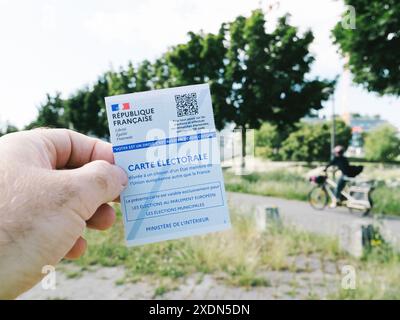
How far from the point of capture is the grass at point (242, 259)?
3.58 metres

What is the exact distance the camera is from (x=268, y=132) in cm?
1681

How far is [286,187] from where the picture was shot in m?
10.1

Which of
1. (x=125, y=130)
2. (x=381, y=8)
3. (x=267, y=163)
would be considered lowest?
(x=267, y=163)

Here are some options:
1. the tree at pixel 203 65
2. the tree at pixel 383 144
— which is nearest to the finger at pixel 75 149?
the tree at pixel 203 65

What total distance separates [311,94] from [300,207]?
8.44 meters

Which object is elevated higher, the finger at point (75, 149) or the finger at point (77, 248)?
the finger at point (75, 149)

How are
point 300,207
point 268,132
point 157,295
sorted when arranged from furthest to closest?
point 268,132, point 300,207, point 157,295

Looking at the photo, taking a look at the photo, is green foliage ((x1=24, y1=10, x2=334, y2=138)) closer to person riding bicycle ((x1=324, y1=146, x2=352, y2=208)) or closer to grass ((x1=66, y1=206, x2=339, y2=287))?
person riding bicycle ((x1=324, y1=146, x2=352, y2=208))

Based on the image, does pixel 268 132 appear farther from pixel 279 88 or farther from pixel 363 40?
pixel 363 40

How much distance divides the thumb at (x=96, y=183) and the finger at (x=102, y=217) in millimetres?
207

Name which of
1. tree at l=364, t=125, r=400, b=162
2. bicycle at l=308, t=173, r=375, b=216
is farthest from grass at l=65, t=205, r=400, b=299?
tree at l=364, t=125, r=400, b=162

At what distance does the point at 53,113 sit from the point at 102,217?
76.5 feet

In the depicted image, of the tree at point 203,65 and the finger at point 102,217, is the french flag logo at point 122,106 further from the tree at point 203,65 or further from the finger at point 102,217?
the tree at point 203,65

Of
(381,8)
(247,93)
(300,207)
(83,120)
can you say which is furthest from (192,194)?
(83,120)
